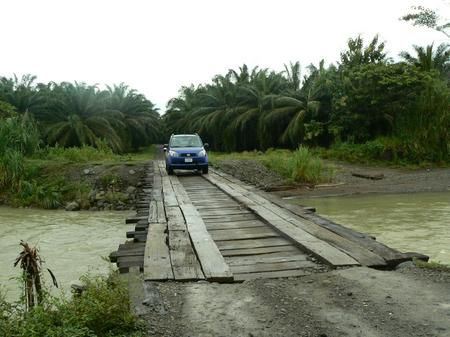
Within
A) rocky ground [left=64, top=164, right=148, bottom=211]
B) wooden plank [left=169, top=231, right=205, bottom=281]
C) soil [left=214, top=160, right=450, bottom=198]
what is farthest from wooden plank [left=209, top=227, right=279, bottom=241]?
soil [left=214, top=160, right=450, bottom=198]

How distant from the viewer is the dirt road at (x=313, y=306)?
362 centimetres

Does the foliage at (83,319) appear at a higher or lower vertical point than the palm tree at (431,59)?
lower

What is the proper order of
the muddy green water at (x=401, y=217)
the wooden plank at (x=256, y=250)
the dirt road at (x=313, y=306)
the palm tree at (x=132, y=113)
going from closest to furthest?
1. the dirt road at (x=313, y=306)
2. the wooden plank at (x=256, y=250)
3. the muddy green water at (x=401, y=217)
4. the palm tree at (x=132, y=113)

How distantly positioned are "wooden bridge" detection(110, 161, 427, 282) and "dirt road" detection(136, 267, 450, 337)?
31 cm

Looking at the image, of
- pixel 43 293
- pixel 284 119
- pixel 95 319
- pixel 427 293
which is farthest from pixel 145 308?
pixel 284 119

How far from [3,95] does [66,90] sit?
4552 millimetres

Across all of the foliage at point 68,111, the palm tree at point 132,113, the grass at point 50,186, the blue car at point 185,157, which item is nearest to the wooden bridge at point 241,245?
the blue car at point 185,157

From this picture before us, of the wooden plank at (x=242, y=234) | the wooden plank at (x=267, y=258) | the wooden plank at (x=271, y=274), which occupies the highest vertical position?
the wooden plank at (x=242, y=234)

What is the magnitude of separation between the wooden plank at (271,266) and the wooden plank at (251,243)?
0.85 metres

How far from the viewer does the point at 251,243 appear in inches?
253

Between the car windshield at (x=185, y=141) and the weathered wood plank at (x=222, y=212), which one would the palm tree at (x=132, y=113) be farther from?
the weathered wood plank at (x=222, y=212)

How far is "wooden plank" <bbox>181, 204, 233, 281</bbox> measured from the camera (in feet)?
16.0

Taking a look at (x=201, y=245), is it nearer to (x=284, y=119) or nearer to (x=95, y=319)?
(x=95, y=319)

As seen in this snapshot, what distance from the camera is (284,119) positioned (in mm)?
35219
